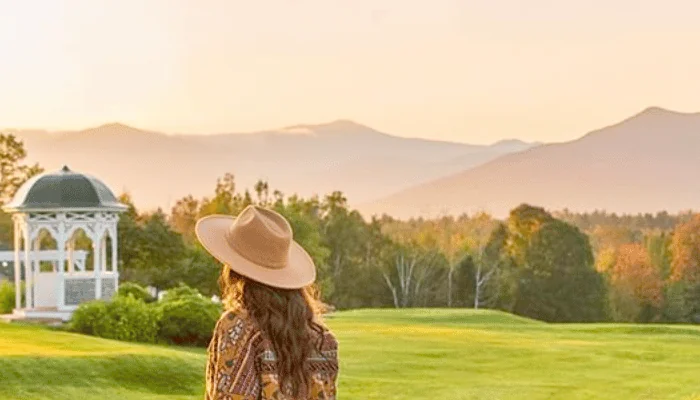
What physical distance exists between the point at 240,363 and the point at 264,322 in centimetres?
19

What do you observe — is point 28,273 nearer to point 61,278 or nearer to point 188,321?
point 61,278

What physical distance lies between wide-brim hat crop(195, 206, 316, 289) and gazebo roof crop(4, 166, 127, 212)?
2524 centimetres

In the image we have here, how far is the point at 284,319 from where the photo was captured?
19.3ft

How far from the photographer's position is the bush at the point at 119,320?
2767 cm

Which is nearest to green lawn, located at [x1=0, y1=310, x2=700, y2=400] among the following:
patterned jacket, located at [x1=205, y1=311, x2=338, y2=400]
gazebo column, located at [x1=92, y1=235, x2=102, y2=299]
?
gazebo column, located at [x1=92, y1=235, x2=102, y2=299]

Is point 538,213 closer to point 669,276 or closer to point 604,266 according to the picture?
point 669,276

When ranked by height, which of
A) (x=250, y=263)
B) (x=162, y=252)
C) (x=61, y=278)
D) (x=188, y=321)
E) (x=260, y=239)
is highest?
(x=162, y=252)

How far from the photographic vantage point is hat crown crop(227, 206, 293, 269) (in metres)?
5.93

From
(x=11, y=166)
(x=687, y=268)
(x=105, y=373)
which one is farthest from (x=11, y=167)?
(x=105, y=373)

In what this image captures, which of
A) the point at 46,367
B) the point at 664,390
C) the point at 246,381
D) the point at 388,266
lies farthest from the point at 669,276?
the point at 246,381

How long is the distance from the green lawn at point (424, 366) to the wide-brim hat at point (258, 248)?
12.3m

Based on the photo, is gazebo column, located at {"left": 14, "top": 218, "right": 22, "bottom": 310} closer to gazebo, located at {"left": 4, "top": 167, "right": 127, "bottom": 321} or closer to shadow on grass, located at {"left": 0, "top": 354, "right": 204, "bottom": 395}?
gazebo, located at {"left": 4, "top": 167, "right": 127, "bottom": 321}

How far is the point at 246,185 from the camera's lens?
6838 centimetres

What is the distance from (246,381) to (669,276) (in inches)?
2481
